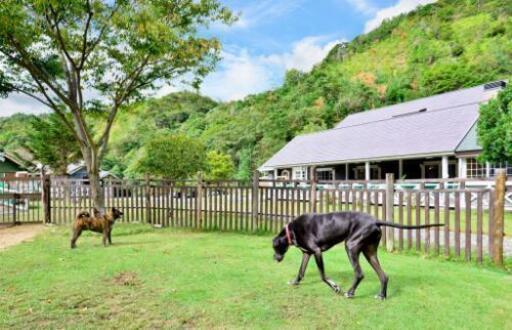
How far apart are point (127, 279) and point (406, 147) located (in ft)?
66.1

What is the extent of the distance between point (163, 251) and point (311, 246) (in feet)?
12.8

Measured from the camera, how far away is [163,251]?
764 cm

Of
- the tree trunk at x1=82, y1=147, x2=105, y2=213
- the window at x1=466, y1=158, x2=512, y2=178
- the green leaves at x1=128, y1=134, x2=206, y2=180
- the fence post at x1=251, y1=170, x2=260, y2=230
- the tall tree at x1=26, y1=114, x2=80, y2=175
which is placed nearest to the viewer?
the fence post at x1=251, y1=170, x2=260, y2=230

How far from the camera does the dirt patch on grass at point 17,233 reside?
30.4 feet

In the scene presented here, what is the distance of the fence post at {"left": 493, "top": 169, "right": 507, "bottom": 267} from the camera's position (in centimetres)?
622

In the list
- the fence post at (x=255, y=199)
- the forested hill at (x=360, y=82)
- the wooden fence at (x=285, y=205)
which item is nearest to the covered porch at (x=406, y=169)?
the wooden fence at (x=285, y=205)

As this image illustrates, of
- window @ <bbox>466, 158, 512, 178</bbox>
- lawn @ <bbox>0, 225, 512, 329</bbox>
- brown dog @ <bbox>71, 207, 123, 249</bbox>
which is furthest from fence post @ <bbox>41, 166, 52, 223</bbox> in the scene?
window @ <bbox>466, 158, 512, 178</bbox>

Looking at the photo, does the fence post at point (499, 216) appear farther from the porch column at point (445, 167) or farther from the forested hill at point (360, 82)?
the porch column at point (445, 167)

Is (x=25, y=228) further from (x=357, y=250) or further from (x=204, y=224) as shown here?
(x=357, y=250)

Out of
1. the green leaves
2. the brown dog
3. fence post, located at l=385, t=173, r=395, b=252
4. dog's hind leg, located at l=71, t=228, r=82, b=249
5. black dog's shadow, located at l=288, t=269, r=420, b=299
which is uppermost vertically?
→ the green leaves

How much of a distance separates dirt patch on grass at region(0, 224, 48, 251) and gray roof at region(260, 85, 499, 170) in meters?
18.8

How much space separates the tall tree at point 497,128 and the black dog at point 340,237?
12843 mm

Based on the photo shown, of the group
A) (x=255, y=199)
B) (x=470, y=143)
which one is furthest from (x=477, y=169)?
(x=255, y=199)

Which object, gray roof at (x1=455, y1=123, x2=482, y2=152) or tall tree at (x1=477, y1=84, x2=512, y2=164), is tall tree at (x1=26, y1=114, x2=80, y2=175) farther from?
tall tree at (x1=477, y1=84, x2=512, y2=164)
